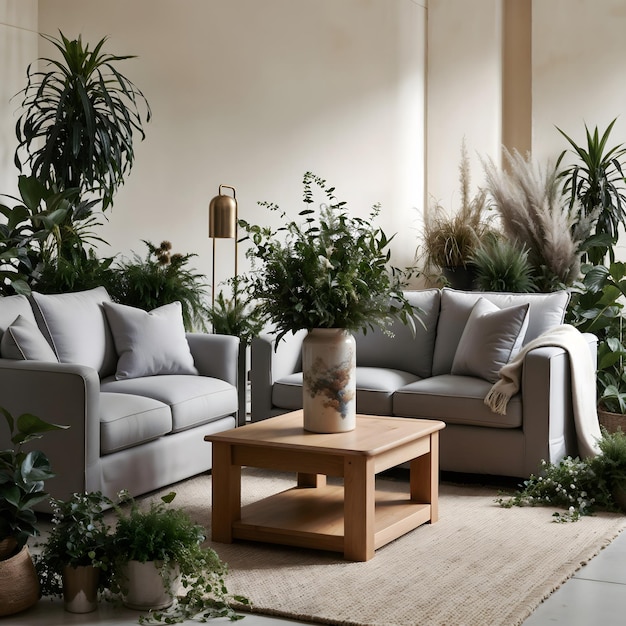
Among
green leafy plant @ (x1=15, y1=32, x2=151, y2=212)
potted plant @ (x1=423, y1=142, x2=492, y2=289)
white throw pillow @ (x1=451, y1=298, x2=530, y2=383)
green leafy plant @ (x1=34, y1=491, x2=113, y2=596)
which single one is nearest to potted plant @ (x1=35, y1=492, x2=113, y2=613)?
green leafy plant @ (x1=34, y1=491, x2=113, y2=596)

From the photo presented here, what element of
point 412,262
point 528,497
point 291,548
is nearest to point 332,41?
point 412,262

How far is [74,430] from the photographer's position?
373 centimetres

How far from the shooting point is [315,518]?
3.67m

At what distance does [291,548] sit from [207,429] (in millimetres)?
1163

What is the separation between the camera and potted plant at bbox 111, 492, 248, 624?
2875mm

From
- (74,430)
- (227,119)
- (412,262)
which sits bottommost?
(74,430)

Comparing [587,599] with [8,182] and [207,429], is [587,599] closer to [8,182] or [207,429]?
[207,429]

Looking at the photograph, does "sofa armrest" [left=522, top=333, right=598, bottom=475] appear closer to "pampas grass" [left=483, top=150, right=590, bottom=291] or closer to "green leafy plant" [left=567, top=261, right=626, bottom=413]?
"green leafy plant" [left=567, top=261, right=626, bottom=413]

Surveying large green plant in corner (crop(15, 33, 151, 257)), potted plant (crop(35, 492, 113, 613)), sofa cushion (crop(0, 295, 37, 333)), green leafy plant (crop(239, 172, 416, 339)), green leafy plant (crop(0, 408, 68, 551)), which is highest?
large green plant in corner (crop(15, 33, 151, 257))

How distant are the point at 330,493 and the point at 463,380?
3.34ft

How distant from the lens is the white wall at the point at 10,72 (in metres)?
5.61

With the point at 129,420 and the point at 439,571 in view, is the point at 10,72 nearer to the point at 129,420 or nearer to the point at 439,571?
the point at 129,420

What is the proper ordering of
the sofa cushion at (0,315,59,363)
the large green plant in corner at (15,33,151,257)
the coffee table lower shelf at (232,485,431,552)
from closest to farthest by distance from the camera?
the coffee table lower shelf at (232,485,431,552) → the sofa cushion at (0,315,59,363) → the large green plant in corner at (15,33,151,257)

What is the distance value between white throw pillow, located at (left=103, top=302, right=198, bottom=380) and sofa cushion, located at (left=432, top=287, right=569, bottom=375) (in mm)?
1297
